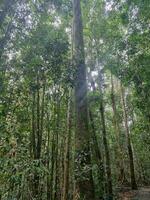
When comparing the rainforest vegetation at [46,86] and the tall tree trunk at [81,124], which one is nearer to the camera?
the rainforest vegetation at [46,86]

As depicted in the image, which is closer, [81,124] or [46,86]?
[81,124]

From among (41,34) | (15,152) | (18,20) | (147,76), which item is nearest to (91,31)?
(147,76)

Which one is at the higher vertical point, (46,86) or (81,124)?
(46,86)

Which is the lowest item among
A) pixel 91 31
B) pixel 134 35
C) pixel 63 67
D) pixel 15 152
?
pixel 15 152

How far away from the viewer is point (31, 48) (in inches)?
360

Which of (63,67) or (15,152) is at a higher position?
(63,67)

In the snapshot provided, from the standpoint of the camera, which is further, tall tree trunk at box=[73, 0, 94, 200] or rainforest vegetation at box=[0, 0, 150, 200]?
tall tree trunk at box=[73, 0, 94, 200]

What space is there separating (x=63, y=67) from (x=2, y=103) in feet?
6.03

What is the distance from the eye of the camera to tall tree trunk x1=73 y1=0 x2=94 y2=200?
26.0 feet

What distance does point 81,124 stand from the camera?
8.54 m

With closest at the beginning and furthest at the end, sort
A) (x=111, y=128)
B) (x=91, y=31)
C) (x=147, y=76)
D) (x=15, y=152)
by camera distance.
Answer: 1. (x=15, y=152)
2. (x=147, y=76)
3. (x=91, y=31)
4. (x=111, y=128)

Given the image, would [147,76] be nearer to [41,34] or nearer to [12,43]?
[41,34]

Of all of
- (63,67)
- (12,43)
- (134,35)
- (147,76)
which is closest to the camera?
(12,43)

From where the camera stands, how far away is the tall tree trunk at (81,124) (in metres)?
7.94
